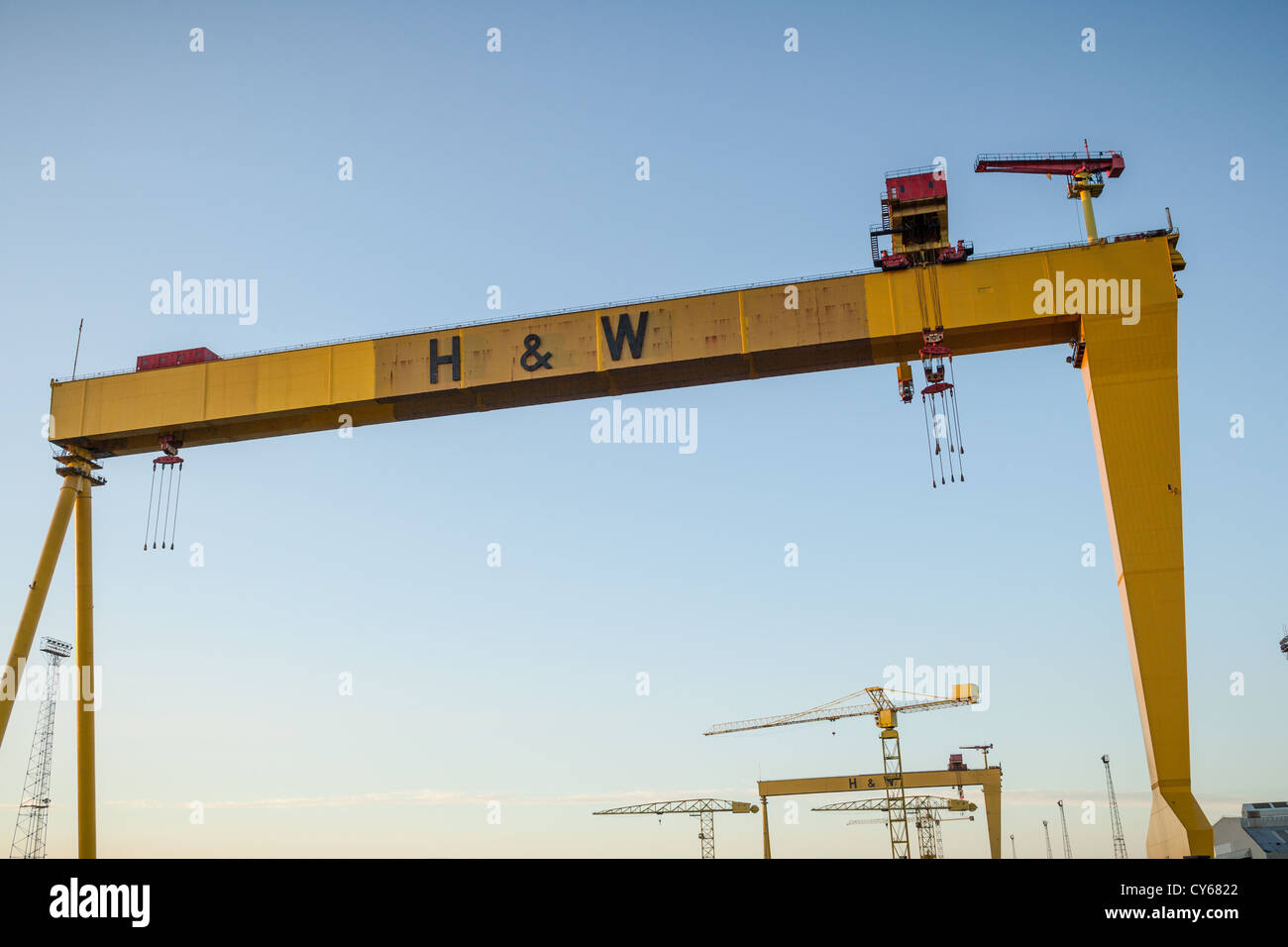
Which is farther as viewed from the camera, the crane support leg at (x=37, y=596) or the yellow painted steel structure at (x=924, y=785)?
the yellow painted steel structure at (x=924, y=785)

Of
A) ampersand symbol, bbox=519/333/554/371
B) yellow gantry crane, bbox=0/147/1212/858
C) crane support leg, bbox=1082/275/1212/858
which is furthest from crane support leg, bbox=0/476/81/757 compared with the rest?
crane support leg, bbox=1082/275/1212/858

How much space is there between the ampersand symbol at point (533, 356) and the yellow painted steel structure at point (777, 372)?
0.04 m

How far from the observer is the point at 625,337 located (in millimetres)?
19719

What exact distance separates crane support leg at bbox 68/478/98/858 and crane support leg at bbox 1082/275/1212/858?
61.0 feet

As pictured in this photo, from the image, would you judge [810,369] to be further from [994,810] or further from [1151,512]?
[994,810]

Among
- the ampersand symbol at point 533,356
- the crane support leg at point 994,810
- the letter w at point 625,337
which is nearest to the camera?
the letter w at point 625,337

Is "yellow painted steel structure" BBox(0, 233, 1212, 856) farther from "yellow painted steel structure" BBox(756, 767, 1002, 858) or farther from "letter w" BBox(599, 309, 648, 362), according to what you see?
"yellow painted steel structure" BBox(756, 767, 1002, 858)

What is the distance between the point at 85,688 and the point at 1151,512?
64.5 ft

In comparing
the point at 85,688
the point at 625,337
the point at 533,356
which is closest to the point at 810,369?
the point at 625,337

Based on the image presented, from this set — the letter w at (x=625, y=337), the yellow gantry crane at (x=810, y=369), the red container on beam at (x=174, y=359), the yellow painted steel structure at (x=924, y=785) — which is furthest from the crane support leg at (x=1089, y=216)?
the yellow painted steel structure at (x=924, y=785)

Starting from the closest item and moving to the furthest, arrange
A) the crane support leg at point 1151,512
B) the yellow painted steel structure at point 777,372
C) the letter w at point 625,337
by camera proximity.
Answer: the crane support leg at point 1151,512, the yellow painted steel structure at point 777,372, the letter w at point 625,337

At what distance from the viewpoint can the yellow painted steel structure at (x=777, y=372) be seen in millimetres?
16547

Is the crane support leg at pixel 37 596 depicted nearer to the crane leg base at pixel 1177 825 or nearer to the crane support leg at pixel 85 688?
the crane support leg at pixel 85 688
